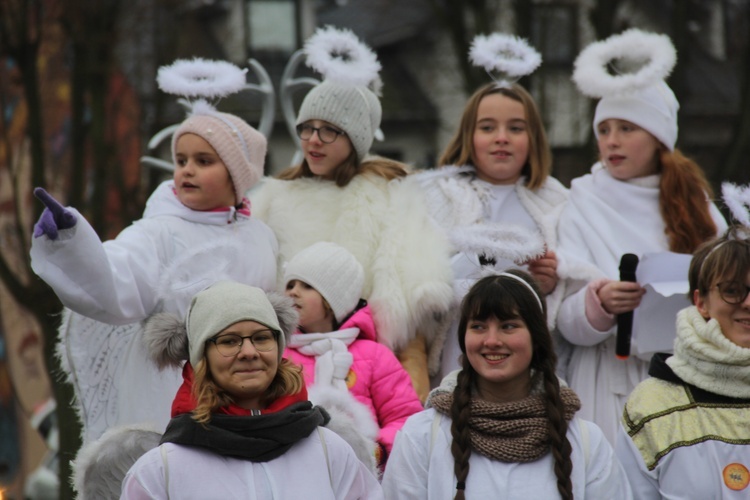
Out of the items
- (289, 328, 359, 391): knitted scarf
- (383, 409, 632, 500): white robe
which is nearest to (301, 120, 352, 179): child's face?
(289, 328, 359, 391): knitted scarf

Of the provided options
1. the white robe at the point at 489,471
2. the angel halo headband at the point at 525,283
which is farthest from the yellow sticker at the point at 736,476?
the angel halo headband at the point at 525,283

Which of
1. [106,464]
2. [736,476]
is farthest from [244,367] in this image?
[736,476]

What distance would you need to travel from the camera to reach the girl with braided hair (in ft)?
15.1

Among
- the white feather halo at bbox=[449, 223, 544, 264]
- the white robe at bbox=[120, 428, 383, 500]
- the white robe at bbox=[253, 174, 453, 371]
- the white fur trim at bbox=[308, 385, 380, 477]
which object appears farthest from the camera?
the white robe at bbox=[253, 174, 453, 371]

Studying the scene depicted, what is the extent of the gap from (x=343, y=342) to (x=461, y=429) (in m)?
1.07

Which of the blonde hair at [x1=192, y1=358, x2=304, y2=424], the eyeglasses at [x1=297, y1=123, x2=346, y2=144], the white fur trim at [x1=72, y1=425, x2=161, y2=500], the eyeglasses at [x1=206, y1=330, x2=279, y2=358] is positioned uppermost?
the eyeglasses at [x1=297, y1=123, x2=346, y2=144]

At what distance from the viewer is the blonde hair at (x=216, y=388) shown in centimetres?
448

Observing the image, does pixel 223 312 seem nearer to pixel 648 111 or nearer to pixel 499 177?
pixel 499 177

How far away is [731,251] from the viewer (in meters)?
4.93

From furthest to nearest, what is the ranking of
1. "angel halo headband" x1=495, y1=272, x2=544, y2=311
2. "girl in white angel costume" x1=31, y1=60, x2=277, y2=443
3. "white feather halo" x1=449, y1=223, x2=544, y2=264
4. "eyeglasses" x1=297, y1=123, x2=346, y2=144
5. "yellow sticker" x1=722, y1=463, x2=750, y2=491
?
1. "eyeglasses" x1=297, y1=123, x2=346, y2=144
2. "white feather halo" x1=449, y1=223, x2=544, y2=264
3. "girl in white angel costume" x1=31, y1=60, x2=277, y2=443
4. "angel halo headband" x1=495, y1=272, x2=544, y2=311
5. "yellow sticker" x1=722, y1=463, x2=750, y2=491

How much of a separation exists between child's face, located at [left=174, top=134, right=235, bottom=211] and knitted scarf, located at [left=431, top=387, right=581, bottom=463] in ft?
5.57

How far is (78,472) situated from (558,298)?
2.40 meters

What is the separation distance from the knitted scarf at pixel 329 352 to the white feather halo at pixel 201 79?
49.2 inches

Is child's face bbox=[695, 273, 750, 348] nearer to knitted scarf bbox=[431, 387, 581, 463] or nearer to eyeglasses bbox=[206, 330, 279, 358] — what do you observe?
knitted scarf bbox=[431, 387, 581, 463]
